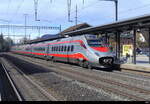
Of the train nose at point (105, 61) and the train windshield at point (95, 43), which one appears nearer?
the train nose at point (105, 61)

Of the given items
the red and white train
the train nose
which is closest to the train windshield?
the red and white train

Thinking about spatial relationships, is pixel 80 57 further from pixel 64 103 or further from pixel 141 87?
pixel 64 103

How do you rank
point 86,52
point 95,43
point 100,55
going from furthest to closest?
point 95,43 < point 86,52 < point 100,55

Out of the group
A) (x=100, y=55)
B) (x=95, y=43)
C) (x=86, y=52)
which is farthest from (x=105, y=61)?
(x=95, y=43)

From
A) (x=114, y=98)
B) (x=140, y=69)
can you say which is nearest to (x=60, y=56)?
(x=140, y=69)

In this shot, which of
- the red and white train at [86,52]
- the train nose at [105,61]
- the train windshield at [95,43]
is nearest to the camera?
the train nose at [105,61]

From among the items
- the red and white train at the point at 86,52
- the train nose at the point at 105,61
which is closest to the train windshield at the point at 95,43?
the red and white train at the point at 86,52

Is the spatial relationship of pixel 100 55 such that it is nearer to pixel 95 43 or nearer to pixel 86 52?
pixel 86 52

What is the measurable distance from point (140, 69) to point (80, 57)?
5.47 meters

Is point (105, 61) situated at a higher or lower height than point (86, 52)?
lower

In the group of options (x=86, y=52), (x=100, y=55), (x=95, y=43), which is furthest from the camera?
(x=95, y=43)

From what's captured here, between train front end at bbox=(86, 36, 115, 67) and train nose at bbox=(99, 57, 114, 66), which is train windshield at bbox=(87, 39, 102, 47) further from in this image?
train nose at bbox=(99, 57, 114, 66)

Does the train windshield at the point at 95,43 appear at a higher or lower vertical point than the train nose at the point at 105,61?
higher

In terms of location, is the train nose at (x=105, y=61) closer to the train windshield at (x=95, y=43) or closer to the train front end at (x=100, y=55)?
the train front end at (x=100, y=55)
